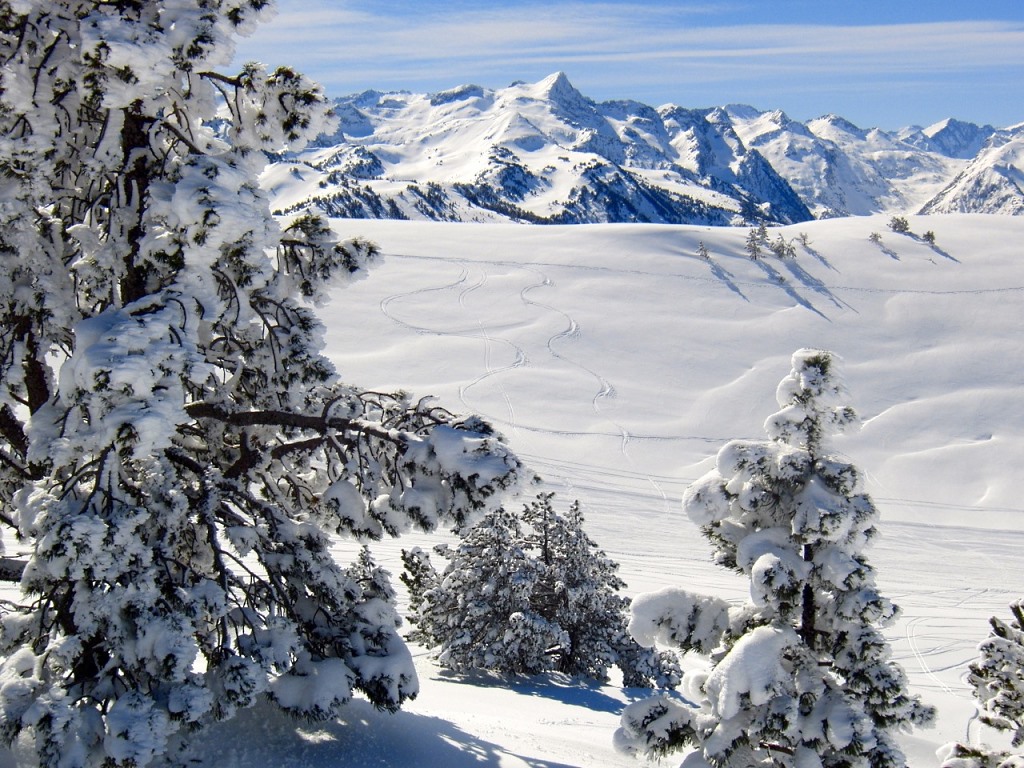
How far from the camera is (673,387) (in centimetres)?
4291

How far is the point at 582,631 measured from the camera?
18.0m

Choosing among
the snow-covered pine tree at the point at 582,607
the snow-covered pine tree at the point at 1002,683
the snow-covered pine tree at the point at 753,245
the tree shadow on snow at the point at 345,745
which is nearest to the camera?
the tree shadow on snow at the point at 345,745

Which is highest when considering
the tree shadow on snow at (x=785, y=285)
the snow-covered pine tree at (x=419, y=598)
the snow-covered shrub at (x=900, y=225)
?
the snow-covered shrub at (x=900, y=225)

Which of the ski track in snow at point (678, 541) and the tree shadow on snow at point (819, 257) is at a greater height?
the tree shadow on snow at point (819, 257)

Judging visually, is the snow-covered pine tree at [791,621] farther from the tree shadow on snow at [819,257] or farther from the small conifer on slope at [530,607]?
the tree shadow on snow at [819,257]

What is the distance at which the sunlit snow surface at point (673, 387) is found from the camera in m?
12.1

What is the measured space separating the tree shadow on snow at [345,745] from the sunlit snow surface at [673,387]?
25 millimetres

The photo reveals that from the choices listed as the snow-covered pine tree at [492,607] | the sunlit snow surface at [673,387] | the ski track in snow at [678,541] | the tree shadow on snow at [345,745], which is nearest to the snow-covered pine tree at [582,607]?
the snow-covered pine tree at [492,607]

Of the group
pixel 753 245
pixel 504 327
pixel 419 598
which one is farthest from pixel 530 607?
pixel 753 245

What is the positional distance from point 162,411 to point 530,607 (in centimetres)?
1348

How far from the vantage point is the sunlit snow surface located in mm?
12064

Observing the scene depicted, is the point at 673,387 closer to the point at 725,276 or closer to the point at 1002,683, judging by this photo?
the point at 725,276

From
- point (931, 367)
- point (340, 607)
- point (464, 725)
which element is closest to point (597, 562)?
point (464, 725)

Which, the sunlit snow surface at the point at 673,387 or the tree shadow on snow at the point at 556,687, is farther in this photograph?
the tree shadow on snow at the point at 556,687
